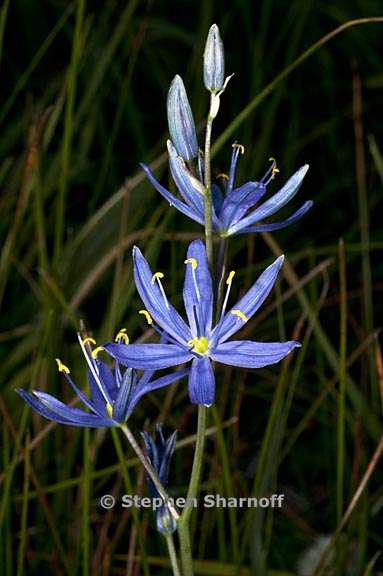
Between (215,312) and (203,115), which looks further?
(203,115)

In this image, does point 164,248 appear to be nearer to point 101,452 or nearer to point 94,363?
point 101,452

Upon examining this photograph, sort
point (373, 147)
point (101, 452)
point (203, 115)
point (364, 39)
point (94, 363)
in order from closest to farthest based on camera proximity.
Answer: point (94, 363) < point (373, 147) < point (101, 452) < point (203, 115) < point (364, 39)

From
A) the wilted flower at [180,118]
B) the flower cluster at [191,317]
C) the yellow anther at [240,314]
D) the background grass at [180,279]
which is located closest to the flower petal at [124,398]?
the flower cluster at [191,317]

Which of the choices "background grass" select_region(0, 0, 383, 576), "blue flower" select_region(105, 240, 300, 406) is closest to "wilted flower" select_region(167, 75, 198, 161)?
"blue flower" select_region(105, 240, 300, 406)

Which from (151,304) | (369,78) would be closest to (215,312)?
(151,304)

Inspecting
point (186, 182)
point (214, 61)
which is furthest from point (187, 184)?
point (214, 61)

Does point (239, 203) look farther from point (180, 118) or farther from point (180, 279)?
point (180, 279)
